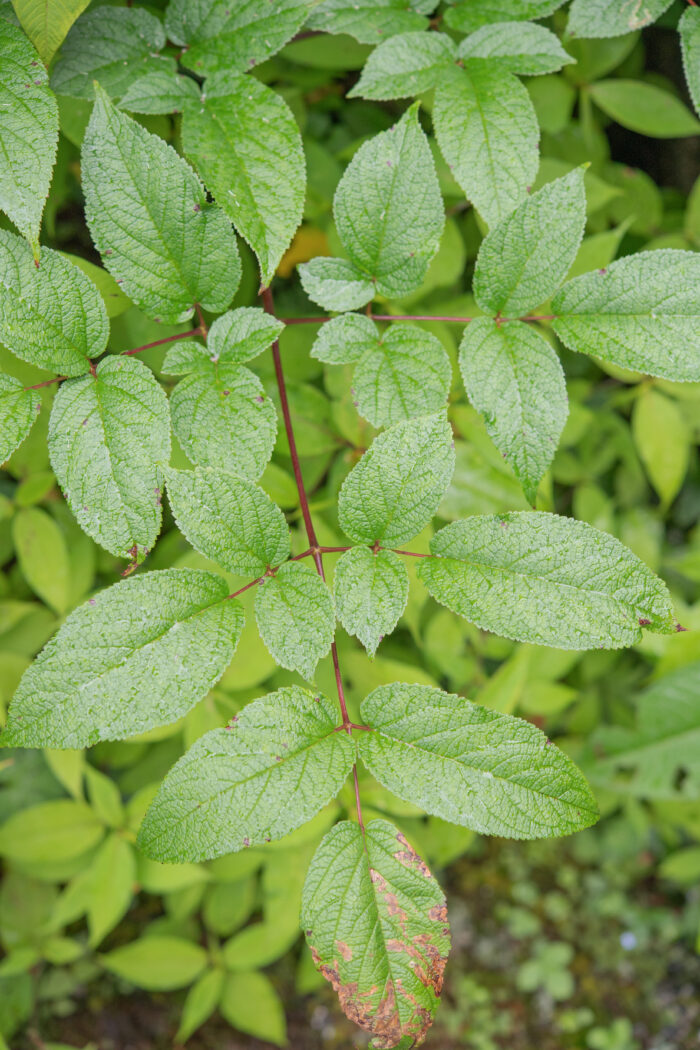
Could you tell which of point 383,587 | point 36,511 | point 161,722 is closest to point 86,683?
point 161,722

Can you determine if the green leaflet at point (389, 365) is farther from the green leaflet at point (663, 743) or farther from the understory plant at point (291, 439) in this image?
the green leaflet at point (663, 743)

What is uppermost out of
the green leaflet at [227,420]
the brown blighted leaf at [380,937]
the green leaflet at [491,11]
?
the green leaflet at [491,11]

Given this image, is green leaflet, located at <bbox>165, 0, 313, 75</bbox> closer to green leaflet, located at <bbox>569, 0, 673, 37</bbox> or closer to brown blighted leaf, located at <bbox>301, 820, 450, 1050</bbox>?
green leaflet, located at <bbox>569, 0, 673, 37</bbox>

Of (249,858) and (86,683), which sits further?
(249,858)

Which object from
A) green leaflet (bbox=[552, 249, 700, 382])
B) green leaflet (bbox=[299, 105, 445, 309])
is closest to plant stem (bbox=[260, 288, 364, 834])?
green leaflet (bbox=[299, 105, 445, 309])

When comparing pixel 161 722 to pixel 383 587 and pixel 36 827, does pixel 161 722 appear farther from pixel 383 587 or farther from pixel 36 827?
pixel 36 827

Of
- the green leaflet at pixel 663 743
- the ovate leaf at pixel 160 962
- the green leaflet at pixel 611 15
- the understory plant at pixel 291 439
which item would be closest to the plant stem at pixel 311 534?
the understory plant at pixel 291 439
